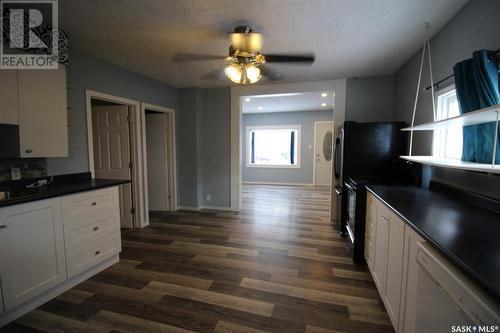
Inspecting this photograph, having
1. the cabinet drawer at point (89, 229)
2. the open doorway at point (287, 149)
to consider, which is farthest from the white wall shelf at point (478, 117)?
the open doorway at point (287, 149)

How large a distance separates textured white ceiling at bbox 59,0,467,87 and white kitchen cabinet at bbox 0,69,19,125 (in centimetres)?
69

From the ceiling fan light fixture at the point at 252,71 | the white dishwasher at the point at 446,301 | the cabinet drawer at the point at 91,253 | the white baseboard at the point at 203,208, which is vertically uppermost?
the ceiling fan light fixture at the point at 252,71

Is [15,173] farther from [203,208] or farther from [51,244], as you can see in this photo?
[203,208]

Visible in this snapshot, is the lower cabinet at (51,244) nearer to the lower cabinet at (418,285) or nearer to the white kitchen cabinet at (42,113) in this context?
the white kitchen cabinet at (42,113)

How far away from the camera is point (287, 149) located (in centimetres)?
782

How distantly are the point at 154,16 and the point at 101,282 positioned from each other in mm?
2601

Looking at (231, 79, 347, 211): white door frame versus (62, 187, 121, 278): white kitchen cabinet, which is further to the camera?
(231, 79, 347, 211): white door frame

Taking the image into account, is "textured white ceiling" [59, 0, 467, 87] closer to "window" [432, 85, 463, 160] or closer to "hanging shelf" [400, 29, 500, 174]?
"hanging shelf" [400, 29, 500, 174]

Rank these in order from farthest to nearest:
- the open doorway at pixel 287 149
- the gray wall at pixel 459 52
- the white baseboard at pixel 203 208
Answer: 1. the open doorway at pixel 287 149
2. the white baseboard at pixel 203 208
3. the gray wall at pixel 459 52

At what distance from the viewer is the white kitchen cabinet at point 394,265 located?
145 centimetres

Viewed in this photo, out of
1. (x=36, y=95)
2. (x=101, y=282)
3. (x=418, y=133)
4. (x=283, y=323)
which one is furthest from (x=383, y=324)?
(x=36, y=95)

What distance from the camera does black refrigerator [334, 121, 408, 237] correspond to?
2.99m

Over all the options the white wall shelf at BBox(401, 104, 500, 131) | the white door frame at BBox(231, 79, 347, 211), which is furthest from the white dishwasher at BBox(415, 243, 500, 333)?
the white door frame at BBox(231, 79, 347, 211)

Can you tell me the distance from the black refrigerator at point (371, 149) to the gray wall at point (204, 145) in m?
2.32
